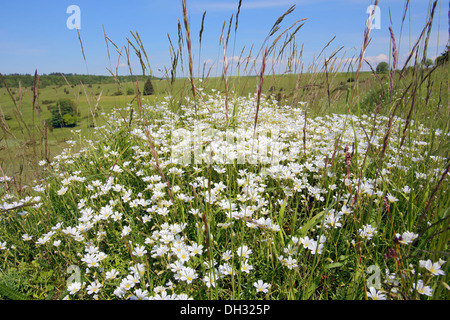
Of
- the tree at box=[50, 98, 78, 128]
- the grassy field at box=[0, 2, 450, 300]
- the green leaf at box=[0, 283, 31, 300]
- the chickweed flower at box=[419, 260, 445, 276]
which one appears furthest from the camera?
the tree at box=[50, 98, 78, 128]

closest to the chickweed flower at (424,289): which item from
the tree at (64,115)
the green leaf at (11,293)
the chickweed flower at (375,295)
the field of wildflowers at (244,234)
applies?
the field of wildflowers at (244,234)

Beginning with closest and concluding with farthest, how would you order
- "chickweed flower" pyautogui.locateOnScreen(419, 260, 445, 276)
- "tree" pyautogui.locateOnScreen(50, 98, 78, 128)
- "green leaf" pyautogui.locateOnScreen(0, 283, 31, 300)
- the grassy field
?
"chickweed flower" pyautogui.locateOnScreen(419, 260, 445, 276) → the grassy field → "green leaf" pyautogui.locateOnScreen(0, 283, 31, 300) → "tree" pyautogui.locateOnScreen(50, 98, 78, 128)

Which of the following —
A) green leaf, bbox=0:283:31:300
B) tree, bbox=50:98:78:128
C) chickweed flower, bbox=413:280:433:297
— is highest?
tree, bbox=50:98:78:128

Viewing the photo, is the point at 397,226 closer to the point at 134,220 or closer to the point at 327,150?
the point at 327,150

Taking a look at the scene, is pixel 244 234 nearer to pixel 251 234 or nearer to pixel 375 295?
pixel 251 234

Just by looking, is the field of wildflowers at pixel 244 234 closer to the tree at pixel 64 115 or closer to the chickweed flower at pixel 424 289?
the chickweed flower at pixel 424 289

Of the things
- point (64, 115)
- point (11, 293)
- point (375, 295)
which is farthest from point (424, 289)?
point (64, 115)

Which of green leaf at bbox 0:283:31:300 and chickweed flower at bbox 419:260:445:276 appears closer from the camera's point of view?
chickweed flower at bbox 419:260:445:276

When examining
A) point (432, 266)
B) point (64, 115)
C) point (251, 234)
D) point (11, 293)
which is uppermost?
point (432, 266)

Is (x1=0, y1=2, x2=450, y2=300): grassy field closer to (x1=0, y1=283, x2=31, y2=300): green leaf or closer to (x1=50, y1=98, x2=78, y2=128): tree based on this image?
(x1=0, y1=283, x2=31, y2=300): green leaf

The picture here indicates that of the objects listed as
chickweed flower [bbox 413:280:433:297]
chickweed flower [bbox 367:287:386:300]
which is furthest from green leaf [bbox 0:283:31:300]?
chickweed flower [bbox 413:280:433:297]

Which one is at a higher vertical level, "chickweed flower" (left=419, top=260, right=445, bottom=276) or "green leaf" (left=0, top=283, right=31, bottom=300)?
"chickweed flower" (left=419, top=260, right=445, bottom=276)

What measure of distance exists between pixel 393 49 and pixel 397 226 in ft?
4.51

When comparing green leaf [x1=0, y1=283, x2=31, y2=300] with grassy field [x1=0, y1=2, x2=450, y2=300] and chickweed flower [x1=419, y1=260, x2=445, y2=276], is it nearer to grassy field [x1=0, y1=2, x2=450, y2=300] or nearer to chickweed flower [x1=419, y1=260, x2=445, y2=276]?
grassy field [x1=0, y1=2, x2=450, y2=300]
